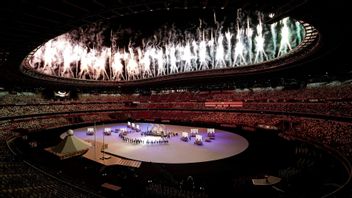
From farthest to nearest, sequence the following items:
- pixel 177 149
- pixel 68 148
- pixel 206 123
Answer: pixel 206 123 → pixel 177 149 → pixel 68 148

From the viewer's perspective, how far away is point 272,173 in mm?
15914

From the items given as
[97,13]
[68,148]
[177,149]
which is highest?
[97,13]

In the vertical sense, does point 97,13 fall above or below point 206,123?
above

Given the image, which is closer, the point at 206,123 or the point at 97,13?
the point at 97,13

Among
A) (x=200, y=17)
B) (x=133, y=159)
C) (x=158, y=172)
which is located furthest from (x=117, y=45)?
(x=158, y=172)

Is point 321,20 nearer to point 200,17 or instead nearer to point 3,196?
point 3,196

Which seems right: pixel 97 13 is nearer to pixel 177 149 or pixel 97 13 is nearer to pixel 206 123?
pixel 177 149

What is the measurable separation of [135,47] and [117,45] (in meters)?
4.11

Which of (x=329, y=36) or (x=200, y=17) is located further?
(x=200, y=17)

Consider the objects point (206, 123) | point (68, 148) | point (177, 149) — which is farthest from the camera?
point (206, 123)

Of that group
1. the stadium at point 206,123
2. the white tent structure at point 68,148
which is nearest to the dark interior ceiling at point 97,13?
the stadium at point 206,123

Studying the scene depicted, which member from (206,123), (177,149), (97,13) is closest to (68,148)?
(177,149)

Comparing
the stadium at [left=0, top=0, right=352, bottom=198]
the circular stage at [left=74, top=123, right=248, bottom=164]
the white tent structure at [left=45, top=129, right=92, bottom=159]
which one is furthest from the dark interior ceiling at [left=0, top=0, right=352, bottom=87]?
the circular stage at [left=74, top=123, right=248, bottom=164]

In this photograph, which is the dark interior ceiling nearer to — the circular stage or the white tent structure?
the white tent structure
